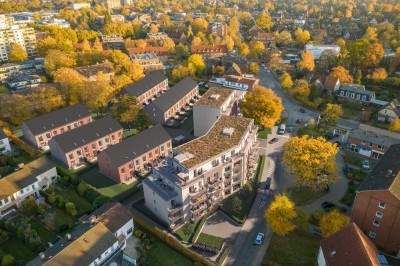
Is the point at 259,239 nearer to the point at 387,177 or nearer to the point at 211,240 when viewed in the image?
the point at 211,240

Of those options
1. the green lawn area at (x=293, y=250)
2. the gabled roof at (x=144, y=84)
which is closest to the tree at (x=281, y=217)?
the green lawn area at (x=293, y=250)

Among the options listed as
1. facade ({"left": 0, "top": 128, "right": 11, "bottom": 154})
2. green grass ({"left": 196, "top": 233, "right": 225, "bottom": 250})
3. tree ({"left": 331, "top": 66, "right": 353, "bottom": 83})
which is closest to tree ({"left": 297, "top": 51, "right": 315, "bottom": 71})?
tree ({"left": 331, "top": 66, "right": 353, "bottom": 83})

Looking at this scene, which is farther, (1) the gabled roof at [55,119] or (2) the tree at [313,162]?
(1) the gabled roof at [55,119]

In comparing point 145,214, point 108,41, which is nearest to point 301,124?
point 145,214

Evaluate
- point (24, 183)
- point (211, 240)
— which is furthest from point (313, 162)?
point (24, 183)

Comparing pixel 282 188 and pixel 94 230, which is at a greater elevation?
pixel 94 230

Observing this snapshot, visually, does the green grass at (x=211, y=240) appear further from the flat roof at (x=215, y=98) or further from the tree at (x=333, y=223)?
the flat roof at (x=215, y=98)

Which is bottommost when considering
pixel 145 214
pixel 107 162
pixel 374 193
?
pixel 145 214

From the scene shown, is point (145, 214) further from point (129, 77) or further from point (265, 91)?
point (129, 77)
